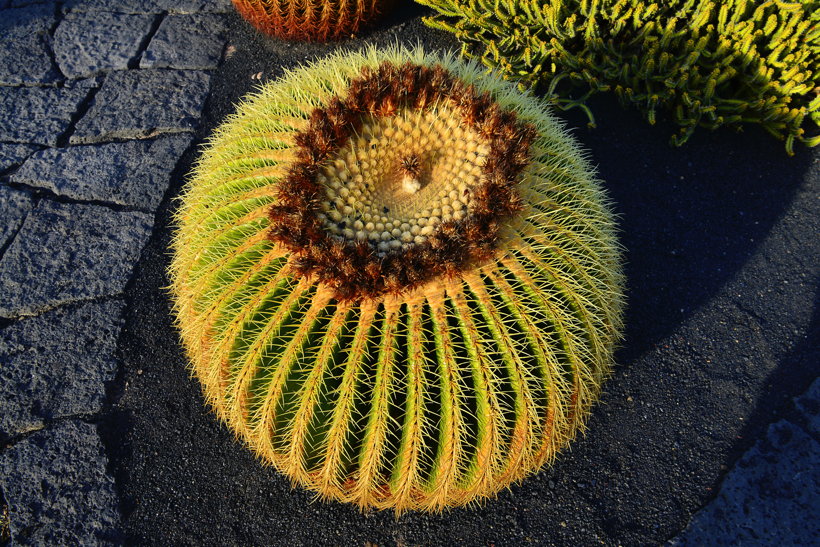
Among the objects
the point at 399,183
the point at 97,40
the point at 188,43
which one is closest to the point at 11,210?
the point at 97,40

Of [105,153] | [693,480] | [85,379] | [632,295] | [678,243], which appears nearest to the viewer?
[693,480]

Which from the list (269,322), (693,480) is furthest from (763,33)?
(269,322)

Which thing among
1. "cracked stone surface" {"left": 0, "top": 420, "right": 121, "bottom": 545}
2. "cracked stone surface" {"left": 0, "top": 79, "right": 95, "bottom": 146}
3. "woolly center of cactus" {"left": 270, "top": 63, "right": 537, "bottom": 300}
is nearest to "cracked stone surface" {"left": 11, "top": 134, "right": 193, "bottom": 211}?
"cracked stone surface" {"left": 0, "top": 79, "right": 95, "bottom": 146}

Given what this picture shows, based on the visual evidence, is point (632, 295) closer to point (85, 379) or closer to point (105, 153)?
point (85, 379)

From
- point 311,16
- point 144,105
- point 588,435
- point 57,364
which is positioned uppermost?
point 311,16

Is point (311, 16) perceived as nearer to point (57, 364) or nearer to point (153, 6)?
point (153, 6)

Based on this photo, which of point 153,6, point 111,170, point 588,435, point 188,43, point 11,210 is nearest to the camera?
point 588,435

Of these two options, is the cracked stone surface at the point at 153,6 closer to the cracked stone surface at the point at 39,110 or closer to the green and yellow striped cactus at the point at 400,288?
the cracked stone surface at the point at 39,110

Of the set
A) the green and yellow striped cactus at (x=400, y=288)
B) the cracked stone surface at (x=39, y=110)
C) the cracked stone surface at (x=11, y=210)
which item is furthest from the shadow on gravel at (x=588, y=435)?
the cracked stone surface at (x=39, y=110)

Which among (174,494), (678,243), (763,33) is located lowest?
(174,494)
